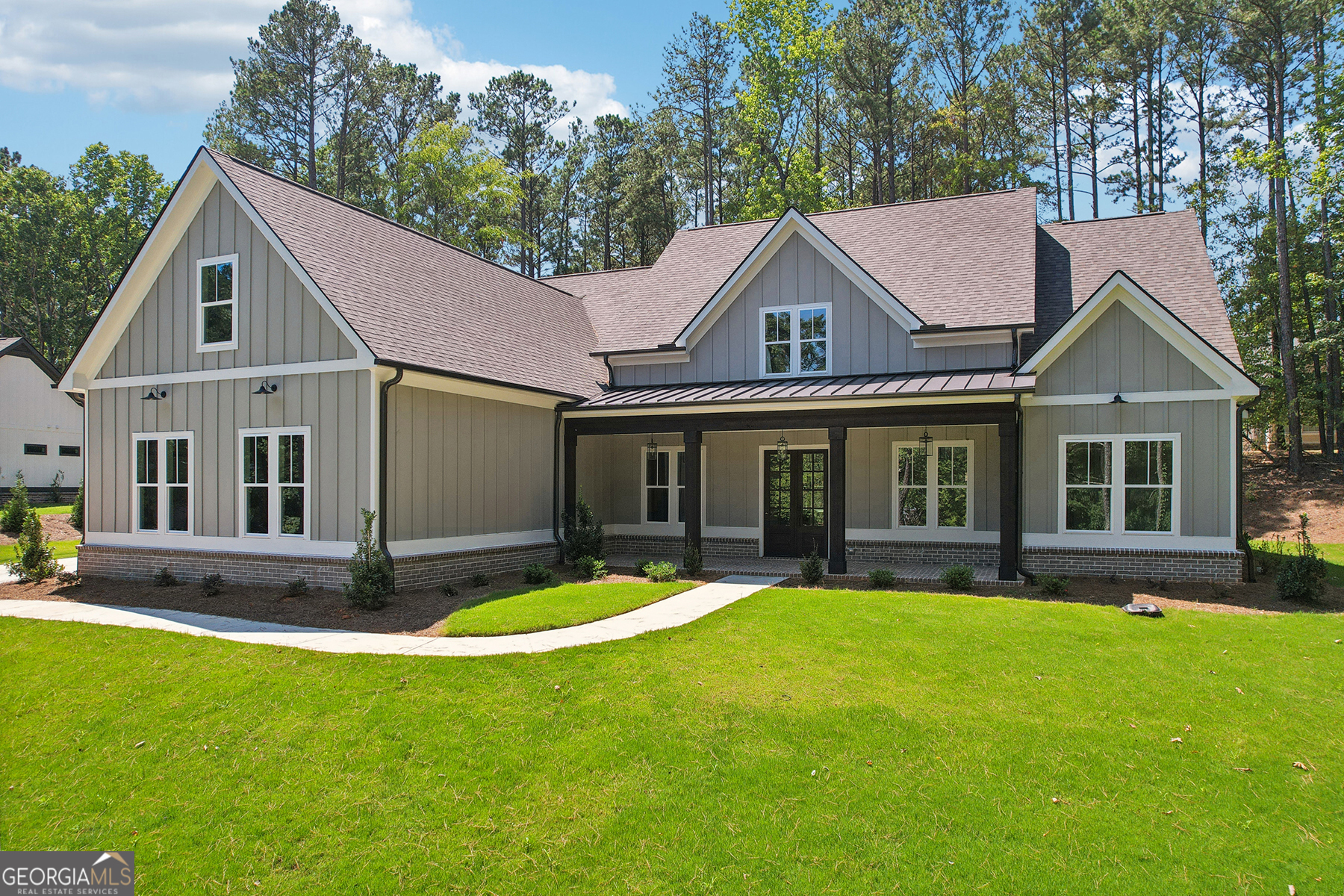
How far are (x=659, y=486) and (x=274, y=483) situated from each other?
26.0 feet

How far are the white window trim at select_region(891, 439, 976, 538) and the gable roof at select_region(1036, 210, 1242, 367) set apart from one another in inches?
103

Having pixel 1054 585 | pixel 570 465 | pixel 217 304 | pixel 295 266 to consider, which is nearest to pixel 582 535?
pixel 570 465

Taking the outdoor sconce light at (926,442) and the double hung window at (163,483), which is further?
the outdoor sconce light at (926,442)

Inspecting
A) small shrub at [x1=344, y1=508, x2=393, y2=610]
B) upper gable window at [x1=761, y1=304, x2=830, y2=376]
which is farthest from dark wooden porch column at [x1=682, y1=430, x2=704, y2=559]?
small shrub at [x1=344, y1=508, x2=393, y2=610]

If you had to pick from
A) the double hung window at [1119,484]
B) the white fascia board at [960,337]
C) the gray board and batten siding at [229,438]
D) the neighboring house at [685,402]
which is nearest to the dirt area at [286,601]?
A: the neighboring house at [685,402]

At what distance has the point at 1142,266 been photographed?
647 inches

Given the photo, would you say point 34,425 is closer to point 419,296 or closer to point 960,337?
point 419,296

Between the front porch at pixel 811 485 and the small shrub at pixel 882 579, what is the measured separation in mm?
510

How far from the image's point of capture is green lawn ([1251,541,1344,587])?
13.9m

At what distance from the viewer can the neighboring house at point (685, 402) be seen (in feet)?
41.8

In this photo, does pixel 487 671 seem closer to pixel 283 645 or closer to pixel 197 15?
pixel 283 645

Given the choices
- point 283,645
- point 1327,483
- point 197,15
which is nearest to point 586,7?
point 197,15

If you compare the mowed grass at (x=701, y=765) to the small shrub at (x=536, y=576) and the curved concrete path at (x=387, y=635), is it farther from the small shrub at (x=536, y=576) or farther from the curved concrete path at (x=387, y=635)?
the small shrub at (x=536, y=576)

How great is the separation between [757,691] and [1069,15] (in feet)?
111
